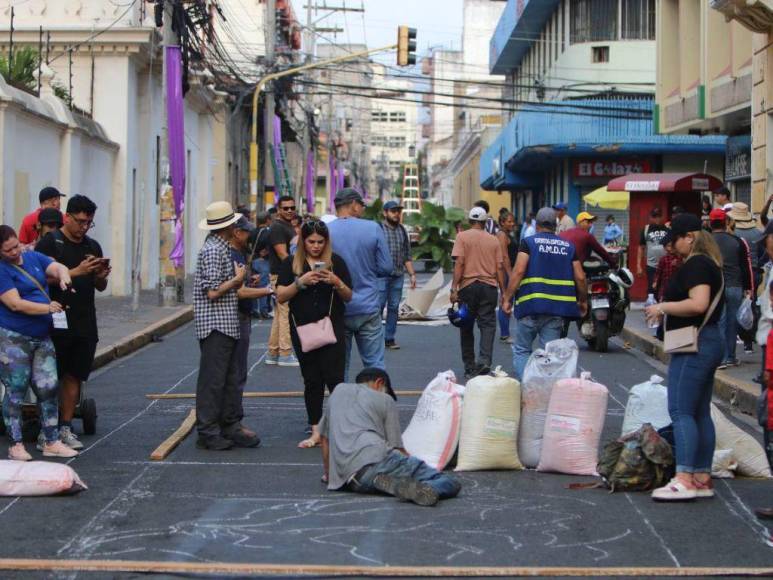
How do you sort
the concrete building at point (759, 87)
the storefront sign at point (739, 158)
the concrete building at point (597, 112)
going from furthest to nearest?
the concrete building at point (597, 112)
the storefront sign at point (739, 158)
the concrete building at point (759, 87)

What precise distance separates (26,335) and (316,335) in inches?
82.8

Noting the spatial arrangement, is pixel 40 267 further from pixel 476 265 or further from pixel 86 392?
pixel 476 265

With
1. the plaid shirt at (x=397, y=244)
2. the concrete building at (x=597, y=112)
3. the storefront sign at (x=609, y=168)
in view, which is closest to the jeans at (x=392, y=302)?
the plaid shirt at (x=397, y=244)

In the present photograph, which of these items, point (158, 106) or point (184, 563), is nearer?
point (184, 563)

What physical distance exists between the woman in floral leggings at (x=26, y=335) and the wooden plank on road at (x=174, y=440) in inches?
24.6

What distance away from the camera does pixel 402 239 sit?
1805 cm

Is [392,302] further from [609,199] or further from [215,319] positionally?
[609,199]

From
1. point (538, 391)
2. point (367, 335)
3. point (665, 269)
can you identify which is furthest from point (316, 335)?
point (665, 269)

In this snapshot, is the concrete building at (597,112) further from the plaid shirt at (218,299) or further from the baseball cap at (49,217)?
the plaid shirt at (218,299)

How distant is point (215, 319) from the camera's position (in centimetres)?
986

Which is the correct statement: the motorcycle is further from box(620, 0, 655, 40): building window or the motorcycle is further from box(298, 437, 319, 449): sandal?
box(620, 0, 655, 40): building window

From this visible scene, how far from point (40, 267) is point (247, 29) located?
5015 cm

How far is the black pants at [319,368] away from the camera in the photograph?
10.0 meters

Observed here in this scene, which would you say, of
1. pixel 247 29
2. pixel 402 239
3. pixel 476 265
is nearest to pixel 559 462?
pixel 476 265
